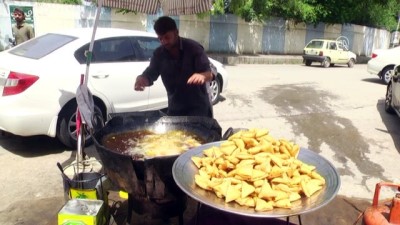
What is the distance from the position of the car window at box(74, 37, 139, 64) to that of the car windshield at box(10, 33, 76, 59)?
32 centimetres

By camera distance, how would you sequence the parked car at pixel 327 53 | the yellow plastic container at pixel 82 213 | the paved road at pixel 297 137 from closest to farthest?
the yellow plastic container at pixel 82 213
the paved road at pixel 297 137
the parked car at pixel 327 53

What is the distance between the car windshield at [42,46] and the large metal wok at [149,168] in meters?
2.57

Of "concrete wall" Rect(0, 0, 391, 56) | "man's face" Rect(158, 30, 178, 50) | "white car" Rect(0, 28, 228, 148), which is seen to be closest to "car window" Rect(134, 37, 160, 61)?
Result: "white car" Rect(0, 28, 228, 148)

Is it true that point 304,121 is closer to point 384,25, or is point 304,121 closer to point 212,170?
point 212,170

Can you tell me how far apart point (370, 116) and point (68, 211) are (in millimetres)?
7258

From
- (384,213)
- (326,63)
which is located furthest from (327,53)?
(384,213)

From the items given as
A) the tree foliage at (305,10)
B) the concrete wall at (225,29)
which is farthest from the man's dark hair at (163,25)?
the tree foliage at (305,10)

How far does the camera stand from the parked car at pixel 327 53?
1809 cm

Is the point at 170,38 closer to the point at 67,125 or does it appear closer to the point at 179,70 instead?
the point at 179,70

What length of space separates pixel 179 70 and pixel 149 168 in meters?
1.39

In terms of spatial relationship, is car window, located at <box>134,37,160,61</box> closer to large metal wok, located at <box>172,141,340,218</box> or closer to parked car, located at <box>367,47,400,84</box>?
large metal wok, located at <box>172,141,340,218</box>

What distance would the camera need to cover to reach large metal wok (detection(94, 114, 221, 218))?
95.6 inches

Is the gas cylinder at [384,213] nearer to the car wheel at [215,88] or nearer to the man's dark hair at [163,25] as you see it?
the man's dark hair at [163,25]

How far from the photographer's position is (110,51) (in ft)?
18.5
